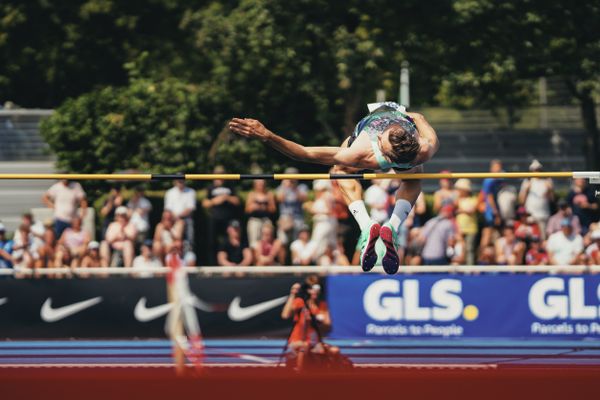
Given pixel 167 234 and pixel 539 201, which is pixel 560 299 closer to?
pixel 539 201

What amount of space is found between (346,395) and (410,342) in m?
8.68

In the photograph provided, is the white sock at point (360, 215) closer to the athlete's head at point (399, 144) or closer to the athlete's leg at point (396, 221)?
the athlete's leg at point (396, 221)

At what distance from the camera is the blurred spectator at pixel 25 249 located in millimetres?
13344

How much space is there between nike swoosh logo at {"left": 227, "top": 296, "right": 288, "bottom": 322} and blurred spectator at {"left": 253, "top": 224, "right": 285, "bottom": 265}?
2.54 ft

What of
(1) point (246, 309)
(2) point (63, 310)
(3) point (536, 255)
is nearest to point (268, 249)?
(1) point (246, 309)

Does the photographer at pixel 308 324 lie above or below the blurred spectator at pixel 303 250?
below

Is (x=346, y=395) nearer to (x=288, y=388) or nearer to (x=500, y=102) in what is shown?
(x=288, y=388)

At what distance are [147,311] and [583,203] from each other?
518 centimetres

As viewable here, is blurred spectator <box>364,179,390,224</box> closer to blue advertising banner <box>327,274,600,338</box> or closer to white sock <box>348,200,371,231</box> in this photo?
blue advertising banner <box>327,274,600,338</box>

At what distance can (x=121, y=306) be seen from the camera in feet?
41.8

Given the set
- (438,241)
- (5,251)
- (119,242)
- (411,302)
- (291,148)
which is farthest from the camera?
(119,242)

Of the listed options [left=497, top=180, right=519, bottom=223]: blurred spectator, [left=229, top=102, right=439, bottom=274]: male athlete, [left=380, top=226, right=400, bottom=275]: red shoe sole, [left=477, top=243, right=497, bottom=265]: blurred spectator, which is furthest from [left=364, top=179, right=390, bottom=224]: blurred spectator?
[left=380, top=226, right=400, bottom=275]: red shoe sole

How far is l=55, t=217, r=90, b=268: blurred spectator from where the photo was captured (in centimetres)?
1324

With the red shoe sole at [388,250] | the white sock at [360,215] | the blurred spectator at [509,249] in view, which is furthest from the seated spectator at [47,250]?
the red shoe sole at [388,250]
